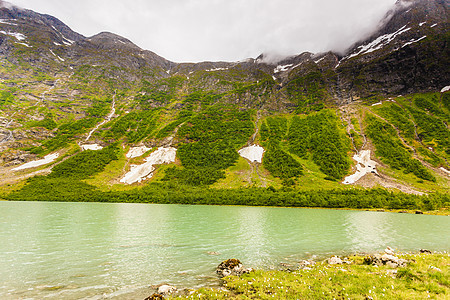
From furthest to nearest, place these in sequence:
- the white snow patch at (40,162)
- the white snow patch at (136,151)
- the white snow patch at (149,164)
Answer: the white snow patch at (136,151) → the white snow patch at (149,164) → the white snow patch at (40,162)

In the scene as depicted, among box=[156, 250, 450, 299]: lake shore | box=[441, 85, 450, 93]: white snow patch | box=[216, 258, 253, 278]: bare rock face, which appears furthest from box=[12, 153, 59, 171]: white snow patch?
box=[441, 85, 450, 93]: white snow patch

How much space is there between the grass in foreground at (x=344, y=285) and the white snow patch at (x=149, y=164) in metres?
135

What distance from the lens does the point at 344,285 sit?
12.0 metres

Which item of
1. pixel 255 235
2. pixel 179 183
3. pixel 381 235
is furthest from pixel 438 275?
pixel 179 183

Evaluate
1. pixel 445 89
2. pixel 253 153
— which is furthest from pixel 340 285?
pixel 445 89

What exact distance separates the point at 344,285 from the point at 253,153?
15064 cm

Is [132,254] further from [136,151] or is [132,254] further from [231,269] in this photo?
[136,151]

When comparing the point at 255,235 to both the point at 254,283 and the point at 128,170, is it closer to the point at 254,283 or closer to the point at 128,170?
the point at 254,283

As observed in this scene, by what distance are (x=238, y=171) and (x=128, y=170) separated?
77.4 metres

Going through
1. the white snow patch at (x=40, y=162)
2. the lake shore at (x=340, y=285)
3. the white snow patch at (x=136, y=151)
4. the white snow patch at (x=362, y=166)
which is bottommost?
the lake shore at (x=340, y=285)

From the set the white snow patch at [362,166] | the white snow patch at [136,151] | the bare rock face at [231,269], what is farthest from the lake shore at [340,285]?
the white snow patch at [136,151]

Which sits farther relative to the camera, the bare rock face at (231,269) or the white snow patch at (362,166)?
the white snow patch at (362,166)

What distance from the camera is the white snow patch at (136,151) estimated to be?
16550 centimetres

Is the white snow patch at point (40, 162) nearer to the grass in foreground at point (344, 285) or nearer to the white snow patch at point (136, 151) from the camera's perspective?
the white snow patch at point (136, 151)
